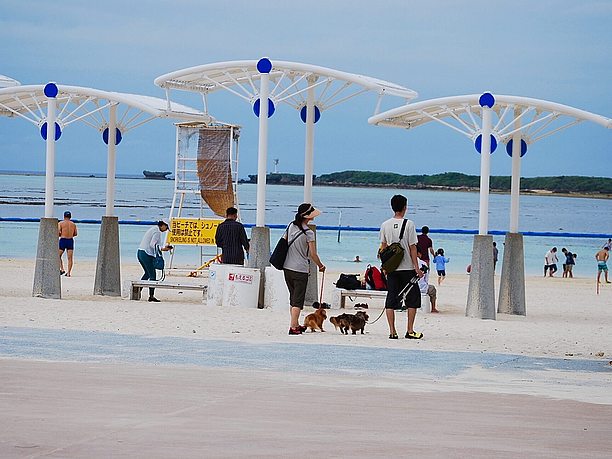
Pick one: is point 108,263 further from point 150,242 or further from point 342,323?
point 342,323

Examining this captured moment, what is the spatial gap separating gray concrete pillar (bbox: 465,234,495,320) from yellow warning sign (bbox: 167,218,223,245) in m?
8.26

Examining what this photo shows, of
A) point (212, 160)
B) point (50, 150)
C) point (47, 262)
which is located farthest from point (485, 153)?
point (212, 160)

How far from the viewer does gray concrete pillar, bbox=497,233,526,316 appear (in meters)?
A: 18.5

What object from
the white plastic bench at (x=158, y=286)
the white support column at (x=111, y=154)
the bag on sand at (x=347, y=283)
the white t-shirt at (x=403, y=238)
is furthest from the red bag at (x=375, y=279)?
the white t-shirt at (x=403, y=238)

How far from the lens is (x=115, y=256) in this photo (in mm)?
19484

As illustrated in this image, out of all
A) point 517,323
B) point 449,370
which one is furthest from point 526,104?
point 449,370

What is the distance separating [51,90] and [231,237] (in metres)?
3.52

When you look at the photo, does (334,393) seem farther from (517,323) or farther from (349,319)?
(517,323)

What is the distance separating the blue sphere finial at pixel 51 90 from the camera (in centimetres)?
1778

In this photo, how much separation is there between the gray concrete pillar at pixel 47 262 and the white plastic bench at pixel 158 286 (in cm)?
134

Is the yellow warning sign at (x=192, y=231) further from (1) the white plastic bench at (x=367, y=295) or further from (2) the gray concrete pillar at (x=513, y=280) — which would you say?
(2) the gray concrete pillar at (x=513, y=280)

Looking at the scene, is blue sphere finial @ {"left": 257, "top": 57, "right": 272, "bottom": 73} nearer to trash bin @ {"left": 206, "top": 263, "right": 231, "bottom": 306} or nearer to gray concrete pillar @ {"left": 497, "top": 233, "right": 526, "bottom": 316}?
trash bin @ {"left": 206, "top": 263, "right": 231, "bottom": 306}

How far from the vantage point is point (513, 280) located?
1852cm

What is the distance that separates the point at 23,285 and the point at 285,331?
9.96m
